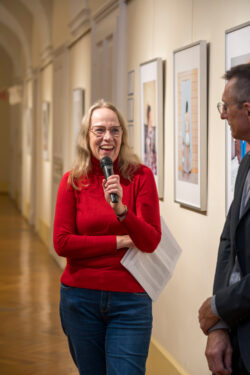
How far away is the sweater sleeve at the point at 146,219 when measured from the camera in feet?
11.1

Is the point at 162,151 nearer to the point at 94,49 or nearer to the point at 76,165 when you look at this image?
the point at 76,165

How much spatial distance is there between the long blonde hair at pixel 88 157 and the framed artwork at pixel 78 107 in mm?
6621

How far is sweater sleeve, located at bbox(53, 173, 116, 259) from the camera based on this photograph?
346 centimetres

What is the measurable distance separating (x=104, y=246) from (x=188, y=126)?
1.98m

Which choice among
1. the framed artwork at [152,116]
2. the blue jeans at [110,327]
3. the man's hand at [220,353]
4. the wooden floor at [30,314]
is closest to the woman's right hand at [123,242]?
the blue jeans at [110,327]

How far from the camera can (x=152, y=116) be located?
6180 mm

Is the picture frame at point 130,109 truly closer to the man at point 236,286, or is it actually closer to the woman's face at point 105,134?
the woman's face at point 105,134

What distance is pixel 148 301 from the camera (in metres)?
3.52

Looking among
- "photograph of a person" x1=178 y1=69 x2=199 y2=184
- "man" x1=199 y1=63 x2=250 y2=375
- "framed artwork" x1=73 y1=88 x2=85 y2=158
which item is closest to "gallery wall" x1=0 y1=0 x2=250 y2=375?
"photograph of a person" x1=178 y1=69 x2=199 y2=184

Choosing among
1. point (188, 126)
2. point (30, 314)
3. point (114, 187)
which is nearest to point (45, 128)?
point (30, 314)

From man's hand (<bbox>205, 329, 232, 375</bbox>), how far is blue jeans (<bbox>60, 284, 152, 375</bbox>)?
100 centimetres

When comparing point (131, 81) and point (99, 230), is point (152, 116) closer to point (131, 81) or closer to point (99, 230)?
point (131, 81)

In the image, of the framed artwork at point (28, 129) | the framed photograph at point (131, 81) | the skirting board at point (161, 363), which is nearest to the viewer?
the skirting board at point (161, 363)

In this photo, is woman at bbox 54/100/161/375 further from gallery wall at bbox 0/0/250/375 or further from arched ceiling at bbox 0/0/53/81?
arched ceiling at bbox 0/0/53/81
